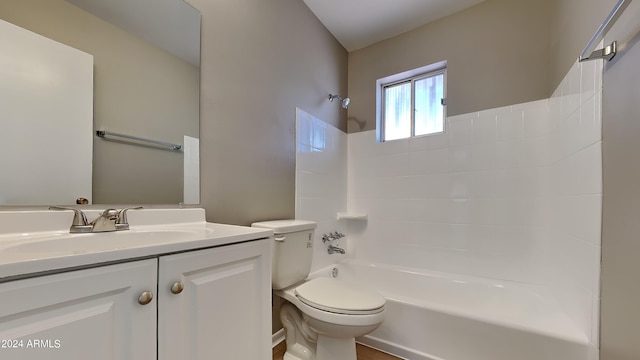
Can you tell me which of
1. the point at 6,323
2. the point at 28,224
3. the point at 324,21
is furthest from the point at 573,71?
the point at 28,224

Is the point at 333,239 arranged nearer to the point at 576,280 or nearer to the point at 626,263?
the point at 576,280

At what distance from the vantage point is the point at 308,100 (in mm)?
2061

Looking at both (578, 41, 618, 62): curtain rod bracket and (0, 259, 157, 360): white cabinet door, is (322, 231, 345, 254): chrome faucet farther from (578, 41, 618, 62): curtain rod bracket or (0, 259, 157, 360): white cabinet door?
(578, 41, 618, 62): curtain rod bracket

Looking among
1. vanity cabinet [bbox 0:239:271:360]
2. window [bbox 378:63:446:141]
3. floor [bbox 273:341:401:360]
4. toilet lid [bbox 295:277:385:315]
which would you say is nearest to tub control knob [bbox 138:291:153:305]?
vanity cabinet [bbox 0:239:271:360]

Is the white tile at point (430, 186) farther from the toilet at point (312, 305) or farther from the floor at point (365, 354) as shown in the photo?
the floor at point (365, 354)

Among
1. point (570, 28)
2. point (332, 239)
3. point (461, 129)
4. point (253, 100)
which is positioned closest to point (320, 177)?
point (332, 239)

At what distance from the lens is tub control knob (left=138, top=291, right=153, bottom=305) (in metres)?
0.60

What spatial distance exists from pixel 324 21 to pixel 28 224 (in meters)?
2.28

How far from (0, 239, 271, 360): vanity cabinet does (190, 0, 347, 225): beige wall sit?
23.1 inches

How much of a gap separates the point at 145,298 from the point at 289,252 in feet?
2.84

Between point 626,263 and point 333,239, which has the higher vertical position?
point 626,263

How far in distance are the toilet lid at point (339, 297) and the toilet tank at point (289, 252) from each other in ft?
0.28

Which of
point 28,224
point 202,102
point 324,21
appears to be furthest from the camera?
point 324,21

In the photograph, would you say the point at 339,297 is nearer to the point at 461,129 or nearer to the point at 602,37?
the point at 602,37
